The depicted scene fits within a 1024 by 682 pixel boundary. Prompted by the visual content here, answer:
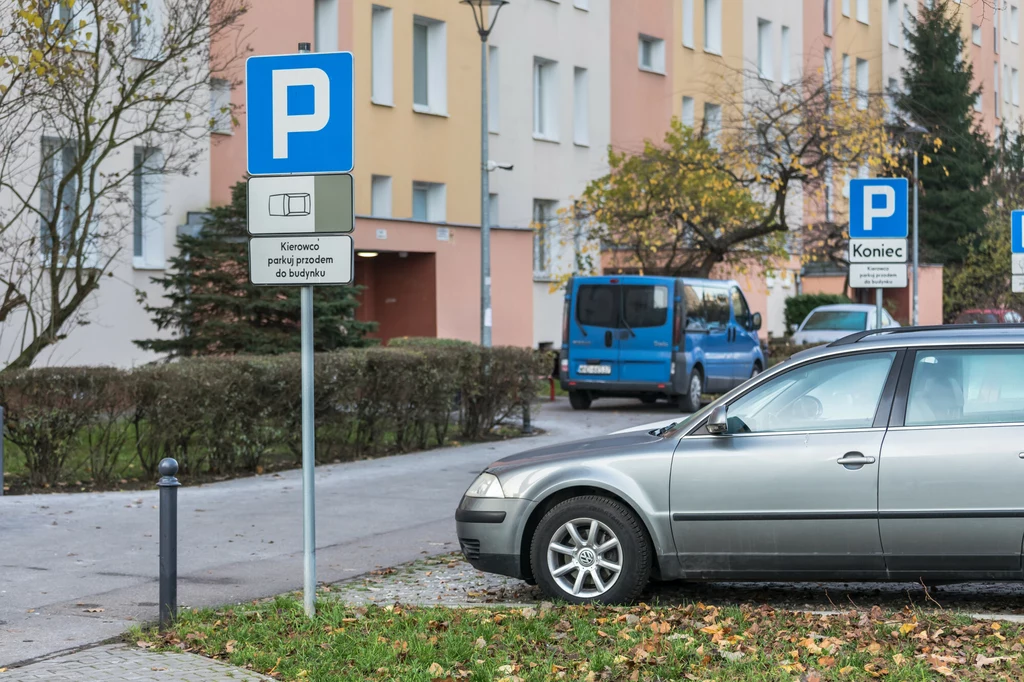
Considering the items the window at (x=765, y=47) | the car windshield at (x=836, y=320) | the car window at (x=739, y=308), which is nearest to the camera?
the car window at (x=739, y=308)

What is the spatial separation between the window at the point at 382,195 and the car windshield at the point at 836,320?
9.56m

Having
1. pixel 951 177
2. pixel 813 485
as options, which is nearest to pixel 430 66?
pixel 813 485

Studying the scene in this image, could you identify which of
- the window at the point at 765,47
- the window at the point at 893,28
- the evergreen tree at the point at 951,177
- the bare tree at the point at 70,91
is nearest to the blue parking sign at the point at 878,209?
the bare tree at the point at 70,91

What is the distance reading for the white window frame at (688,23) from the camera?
42.3m

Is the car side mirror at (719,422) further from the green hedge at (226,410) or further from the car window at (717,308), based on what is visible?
the car window at (717,308)

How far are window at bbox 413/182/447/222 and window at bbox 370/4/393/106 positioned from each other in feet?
8.35

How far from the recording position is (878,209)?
13547 mm

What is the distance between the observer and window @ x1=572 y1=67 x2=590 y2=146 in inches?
1489

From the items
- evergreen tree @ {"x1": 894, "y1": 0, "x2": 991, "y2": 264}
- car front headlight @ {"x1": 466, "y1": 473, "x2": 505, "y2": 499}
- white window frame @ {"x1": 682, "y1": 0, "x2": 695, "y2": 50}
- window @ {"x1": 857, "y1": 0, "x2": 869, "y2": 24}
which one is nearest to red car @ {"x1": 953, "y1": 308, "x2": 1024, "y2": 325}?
white window frame @ {"x1": 682, "y1": 0, "x2": 695, "y2": 50}

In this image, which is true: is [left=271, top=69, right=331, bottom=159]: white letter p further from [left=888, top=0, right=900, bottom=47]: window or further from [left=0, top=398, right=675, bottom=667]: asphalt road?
[left=888, top=0, right=900, bottom=47]: window

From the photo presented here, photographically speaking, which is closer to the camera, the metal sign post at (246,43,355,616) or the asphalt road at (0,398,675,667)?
the metal sign post at (246,43,355,616)

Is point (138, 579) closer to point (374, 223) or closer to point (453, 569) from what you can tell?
point (453, 569)

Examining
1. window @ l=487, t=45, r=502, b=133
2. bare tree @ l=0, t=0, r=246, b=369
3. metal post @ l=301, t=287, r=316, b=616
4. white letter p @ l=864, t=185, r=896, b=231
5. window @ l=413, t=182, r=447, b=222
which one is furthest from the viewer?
window @ l=487, t=45, r=502, b=133

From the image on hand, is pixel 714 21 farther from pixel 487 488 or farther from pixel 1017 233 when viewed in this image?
pixel 487 488
